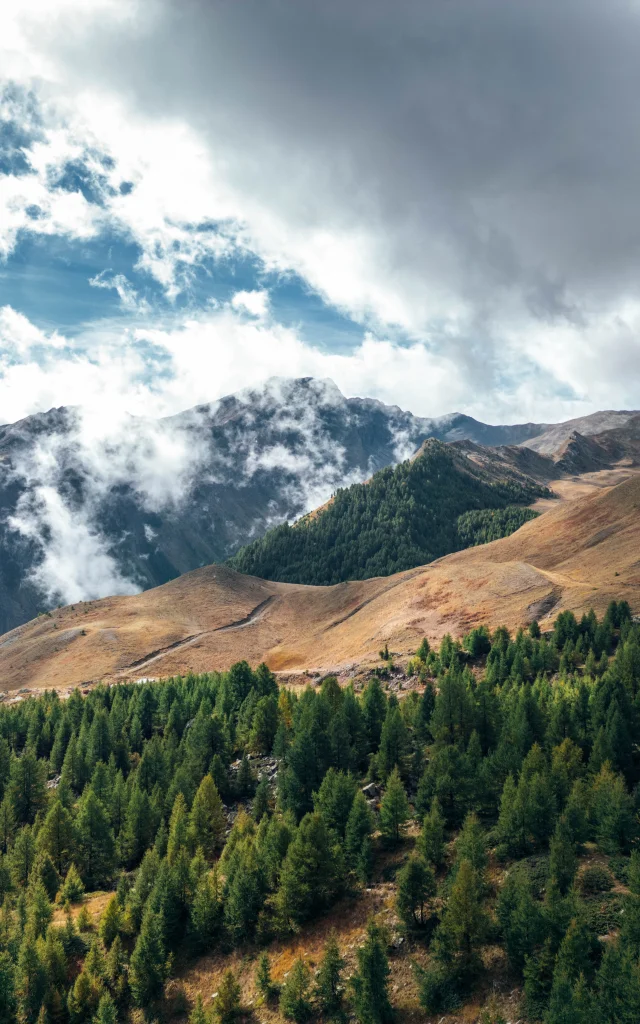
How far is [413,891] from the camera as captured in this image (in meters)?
51.2

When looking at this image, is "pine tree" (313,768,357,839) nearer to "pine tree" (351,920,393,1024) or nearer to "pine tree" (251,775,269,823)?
"pine tree" (251,775,269,823)

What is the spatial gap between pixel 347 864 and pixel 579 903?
21895mm

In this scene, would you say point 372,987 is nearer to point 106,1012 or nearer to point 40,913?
point 106,1012

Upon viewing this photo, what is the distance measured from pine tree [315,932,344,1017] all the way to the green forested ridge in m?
0.20

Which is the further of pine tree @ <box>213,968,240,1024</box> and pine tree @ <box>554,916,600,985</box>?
pine tree @ <box>213,968,240,1024</box>

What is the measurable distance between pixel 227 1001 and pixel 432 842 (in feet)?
69.0

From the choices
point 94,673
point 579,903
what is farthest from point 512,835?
point 94,673

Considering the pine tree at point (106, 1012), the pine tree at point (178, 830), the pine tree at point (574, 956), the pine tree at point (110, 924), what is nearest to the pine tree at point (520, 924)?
the pine tree at point (574, 956)

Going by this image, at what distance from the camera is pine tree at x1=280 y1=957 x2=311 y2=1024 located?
47.2 meters

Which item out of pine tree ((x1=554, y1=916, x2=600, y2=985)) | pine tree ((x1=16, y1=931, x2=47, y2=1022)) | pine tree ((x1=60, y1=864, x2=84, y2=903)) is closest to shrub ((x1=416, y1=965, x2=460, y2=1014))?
pine tree ((x1=554, y1=916, x2=600, y2=985))

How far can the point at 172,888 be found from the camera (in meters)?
61.1

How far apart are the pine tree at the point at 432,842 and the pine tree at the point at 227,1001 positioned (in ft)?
62.7

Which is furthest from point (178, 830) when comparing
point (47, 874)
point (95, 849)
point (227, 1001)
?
point (227, 1001)

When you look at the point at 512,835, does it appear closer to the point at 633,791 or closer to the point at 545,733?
the point at 633,791
